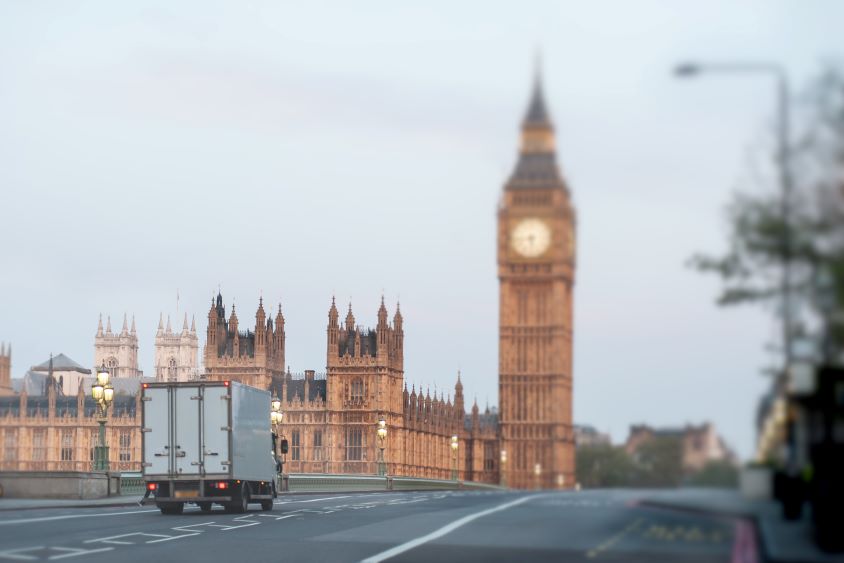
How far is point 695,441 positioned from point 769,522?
1.33ft

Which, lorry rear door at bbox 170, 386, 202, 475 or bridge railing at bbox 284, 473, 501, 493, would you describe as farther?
bridge railing at bbox 284, 473, 501, 493

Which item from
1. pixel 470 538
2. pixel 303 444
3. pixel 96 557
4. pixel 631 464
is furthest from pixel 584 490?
pixel 303 444

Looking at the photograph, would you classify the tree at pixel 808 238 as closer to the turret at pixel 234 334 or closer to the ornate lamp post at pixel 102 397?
the ornate lamp post at pixel 102 397

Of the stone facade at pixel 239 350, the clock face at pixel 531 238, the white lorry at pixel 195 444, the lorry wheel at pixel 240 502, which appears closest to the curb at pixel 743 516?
the clock face at pixel 531 238

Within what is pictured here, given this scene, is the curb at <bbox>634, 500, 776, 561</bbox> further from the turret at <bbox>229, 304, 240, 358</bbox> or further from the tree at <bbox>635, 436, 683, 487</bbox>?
the turret at <bbox>229, 304, 240, 358</bbox>

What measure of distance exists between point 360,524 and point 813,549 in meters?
23.6

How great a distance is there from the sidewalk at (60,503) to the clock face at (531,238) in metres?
30.7

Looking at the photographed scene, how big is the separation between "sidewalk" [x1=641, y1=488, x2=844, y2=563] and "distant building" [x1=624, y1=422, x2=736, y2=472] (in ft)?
0.34

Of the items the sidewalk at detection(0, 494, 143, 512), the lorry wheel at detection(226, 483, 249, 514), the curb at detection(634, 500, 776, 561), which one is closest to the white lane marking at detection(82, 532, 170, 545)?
the lorry wheel at detection(226, 483, 249, 514)

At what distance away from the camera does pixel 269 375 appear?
14962 cm

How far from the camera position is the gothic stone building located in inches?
5522

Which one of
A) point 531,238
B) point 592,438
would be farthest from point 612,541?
point 531,238

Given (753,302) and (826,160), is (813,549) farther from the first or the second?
(826,160)

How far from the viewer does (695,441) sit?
4.61m
